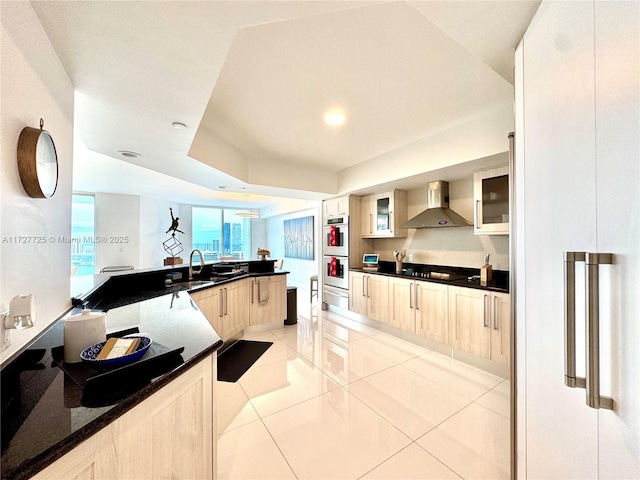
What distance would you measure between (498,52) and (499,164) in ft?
6.16

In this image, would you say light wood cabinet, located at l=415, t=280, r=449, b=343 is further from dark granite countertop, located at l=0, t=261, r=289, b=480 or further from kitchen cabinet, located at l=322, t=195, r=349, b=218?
dark granite countertop, located at l=0, t=261, r=289, b=480

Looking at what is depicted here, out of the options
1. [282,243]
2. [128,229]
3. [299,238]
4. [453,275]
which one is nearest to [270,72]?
[453,275]

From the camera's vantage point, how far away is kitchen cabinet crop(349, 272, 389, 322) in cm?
388

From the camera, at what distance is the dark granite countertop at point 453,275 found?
283cm

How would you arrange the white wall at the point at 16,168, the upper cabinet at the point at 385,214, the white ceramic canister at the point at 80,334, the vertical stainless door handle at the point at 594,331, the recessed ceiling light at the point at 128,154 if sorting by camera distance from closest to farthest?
the vertical stainless door handle at the point at 594,331 < the white wall at the point at 16,168 < the white ceramic canister at the point at 80,334 < the recessed ceiling light at the point at 128,154 < the upper cabinet at the point at 385,214

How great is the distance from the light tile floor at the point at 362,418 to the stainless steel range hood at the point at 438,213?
1.65 meters

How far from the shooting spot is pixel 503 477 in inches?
59.7

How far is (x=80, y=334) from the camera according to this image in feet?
3.58

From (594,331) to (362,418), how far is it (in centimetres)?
177

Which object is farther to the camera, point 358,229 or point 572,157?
point 358,229

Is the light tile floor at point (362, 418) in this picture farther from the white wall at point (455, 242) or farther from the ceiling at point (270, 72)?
the ceiling at point (270, 72)

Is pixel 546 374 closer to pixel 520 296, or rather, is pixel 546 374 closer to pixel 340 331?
pixel 520 296

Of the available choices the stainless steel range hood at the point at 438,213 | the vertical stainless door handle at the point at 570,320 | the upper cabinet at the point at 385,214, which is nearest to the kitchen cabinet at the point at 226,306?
the upper cabinet at the point at 385,214

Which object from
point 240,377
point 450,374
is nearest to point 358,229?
point 450,374
